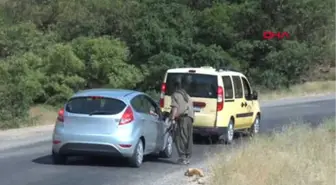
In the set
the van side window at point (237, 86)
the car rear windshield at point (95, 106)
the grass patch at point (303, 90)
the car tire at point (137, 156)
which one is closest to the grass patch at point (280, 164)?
the car tire at point (137, 156)

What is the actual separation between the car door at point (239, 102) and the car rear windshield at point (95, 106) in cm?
620

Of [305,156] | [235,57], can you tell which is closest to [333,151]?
[305,156]

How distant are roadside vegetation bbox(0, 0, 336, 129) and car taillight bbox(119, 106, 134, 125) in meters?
26.0

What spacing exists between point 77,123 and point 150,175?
1.81 meters

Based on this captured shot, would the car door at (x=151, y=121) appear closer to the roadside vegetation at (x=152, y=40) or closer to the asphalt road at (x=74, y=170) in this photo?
the asphalt road at (x=74, y=170)

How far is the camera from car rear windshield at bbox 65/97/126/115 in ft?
52.9

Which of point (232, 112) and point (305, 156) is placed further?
point (232, 112)

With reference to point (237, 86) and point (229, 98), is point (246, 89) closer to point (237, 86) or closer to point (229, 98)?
point (237, 86)

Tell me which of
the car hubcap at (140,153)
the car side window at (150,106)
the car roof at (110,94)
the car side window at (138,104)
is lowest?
the car hubcap at (140,153)

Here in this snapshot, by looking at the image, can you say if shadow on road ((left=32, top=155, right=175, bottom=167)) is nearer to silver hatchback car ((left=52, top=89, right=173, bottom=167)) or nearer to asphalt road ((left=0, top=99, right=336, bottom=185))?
asphalt road ((left=0, top=99, right=336, bottom=185))

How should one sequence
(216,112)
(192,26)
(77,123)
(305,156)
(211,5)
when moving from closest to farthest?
(305,156), (77,123), (216,112), (192,26), (211,5)

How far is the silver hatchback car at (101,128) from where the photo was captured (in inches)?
627

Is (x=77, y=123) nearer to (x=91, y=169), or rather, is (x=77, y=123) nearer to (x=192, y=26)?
(x=91, y=169)

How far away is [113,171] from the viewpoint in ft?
51.8
